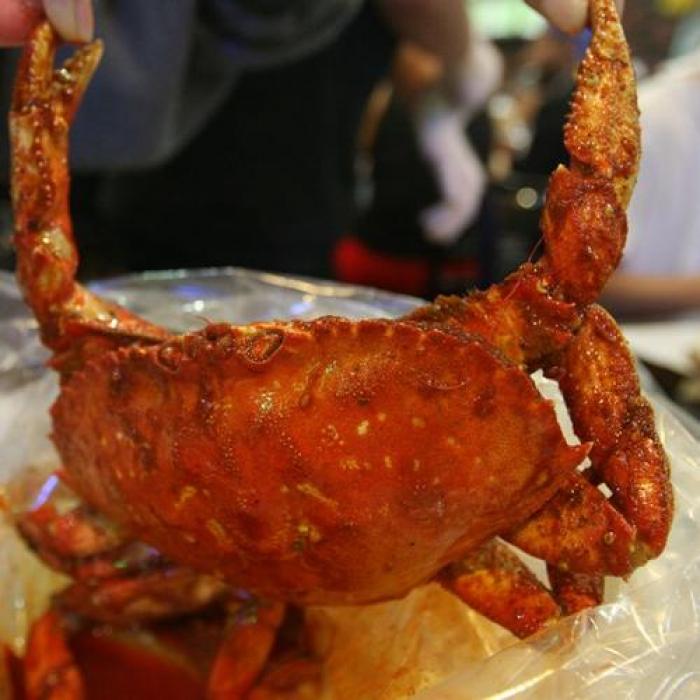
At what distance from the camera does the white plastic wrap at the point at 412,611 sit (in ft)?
1.89

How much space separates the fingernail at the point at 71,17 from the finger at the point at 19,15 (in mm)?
22

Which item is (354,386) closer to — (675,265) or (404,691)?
(404,691)

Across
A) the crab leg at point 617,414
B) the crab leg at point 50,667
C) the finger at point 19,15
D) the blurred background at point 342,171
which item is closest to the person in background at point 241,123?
the blurred background at point 342,171

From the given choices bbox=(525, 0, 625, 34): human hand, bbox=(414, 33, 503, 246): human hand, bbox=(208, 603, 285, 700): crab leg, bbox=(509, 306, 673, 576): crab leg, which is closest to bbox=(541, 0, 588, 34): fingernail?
bbox=(525, 0, 625, 34): human hand

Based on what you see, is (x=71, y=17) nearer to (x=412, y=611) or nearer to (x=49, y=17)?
(x=49, y=17)

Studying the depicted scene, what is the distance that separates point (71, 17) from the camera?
0.66 meters

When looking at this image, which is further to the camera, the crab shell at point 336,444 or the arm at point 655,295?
the arm at point 655,295

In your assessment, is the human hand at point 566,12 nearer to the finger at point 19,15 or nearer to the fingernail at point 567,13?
the fingernail at point 567,13

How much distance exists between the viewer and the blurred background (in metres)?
1.35

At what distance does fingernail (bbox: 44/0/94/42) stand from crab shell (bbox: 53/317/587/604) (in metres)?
0.27

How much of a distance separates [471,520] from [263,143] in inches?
53.5

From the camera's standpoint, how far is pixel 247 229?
1.85 metres

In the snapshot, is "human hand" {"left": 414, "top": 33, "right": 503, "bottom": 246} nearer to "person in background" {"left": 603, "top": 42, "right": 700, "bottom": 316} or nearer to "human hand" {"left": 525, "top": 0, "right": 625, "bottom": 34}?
"person in background" {"left": 603, "top": 42, "right": 700, "bottom": 316}

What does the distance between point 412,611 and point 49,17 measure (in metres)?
0.56
